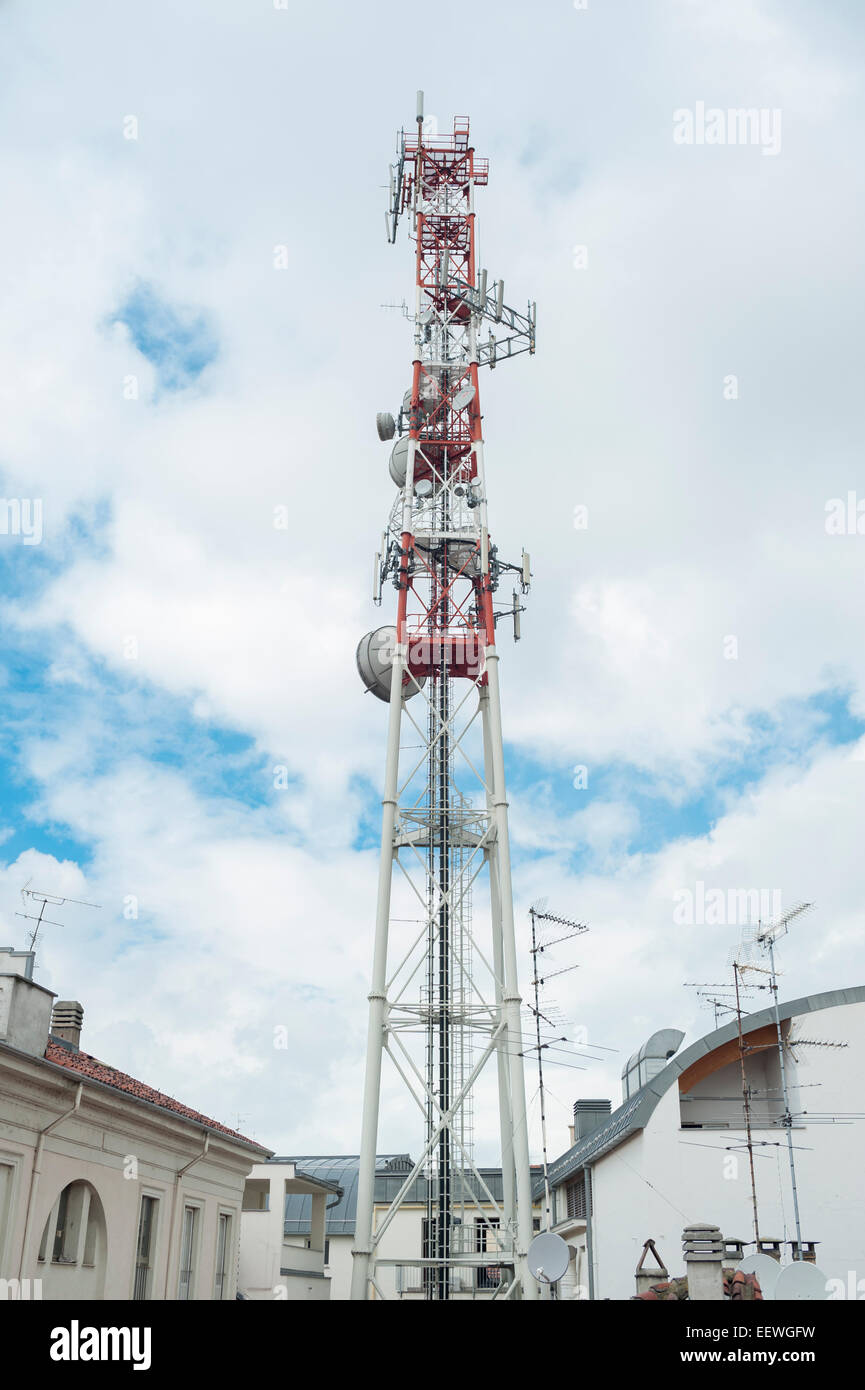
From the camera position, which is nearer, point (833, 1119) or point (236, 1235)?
point (236, 1235)

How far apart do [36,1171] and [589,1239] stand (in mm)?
21523

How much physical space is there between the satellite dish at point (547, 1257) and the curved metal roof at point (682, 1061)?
13671 mm

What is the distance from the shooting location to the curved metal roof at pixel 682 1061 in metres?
33.6

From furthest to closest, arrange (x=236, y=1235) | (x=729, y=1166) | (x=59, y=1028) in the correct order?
(x=729, y=1166) < (x=236, y=1235) < (x=59, y=1028)

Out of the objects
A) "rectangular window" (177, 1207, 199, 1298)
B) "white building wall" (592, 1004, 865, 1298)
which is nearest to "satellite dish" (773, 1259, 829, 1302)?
"rectangular window" (177, 1207, 199, 1298)

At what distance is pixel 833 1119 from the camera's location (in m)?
33.8

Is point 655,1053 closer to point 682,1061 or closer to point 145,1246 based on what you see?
point 682,1061

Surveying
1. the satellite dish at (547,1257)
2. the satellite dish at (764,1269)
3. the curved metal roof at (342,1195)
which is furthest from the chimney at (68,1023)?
the curved metal roof at (342,1195)

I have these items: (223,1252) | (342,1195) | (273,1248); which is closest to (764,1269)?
(223,1252)

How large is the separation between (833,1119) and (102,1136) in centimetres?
2145

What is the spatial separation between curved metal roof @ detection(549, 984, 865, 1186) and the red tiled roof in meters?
10.9

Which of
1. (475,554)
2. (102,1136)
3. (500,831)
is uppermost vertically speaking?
(475,554)
